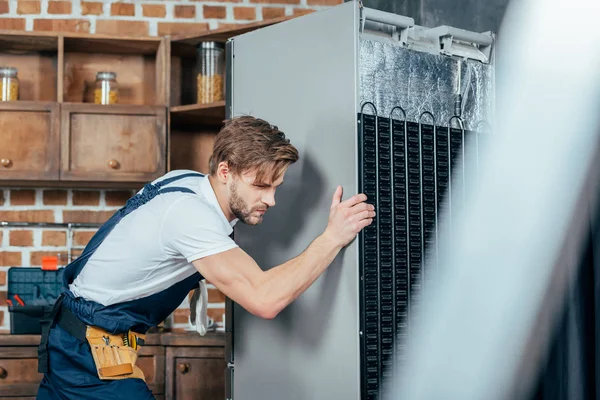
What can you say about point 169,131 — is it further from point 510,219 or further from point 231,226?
point 510,219

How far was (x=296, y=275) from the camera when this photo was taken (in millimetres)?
1709

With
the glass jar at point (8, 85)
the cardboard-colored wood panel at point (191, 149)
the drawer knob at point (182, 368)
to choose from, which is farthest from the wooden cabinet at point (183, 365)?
the glass jar at point (8, 85)

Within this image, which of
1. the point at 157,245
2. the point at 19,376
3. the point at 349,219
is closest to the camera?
the point at 349,219

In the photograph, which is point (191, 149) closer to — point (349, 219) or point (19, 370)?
point (19, 370)

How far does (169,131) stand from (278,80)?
1360mm

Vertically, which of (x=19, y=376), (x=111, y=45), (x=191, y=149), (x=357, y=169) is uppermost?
(x=111, y=45)

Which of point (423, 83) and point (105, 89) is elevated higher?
point (105, 89)

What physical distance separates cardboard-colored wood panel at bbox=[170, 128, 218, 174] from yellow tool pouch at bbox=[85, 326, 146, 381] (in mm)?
1459

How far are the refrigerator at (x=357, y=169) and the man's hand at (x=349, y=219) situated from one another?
28mm

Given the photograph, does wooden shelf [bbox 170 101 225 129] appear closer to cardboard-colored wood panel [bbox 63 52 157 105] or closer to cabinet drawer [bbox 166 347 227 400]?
cardboard-colored wood panel [bbox 63 52 157 105]

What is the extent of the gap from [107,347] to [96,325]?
57 millimetres

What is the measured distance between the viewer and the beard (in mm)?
1857

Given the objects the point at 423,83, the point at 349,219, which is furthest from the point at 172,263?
the point at 423,83

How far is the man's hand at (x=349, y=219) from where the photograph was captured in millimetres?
1690
